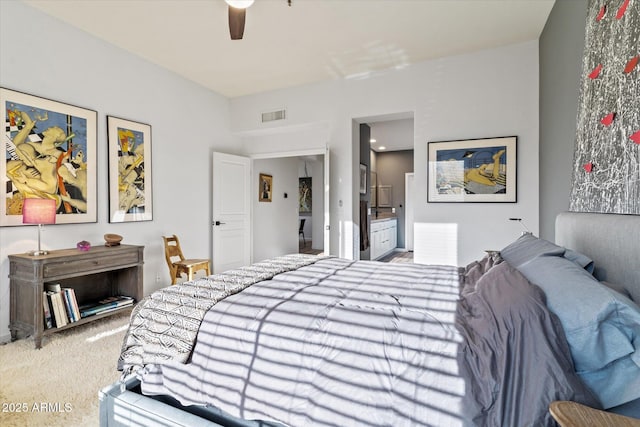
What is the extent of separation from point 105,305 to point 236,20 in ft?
9.73

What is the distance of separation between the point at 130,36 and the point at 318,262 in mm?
3209

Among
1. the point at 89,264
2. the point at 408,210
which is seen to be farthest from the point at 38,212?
the point at 408,210

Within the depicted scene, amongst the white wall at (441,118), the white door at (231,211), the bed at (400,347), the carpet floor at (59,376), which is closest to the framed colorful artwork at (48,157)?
the carpet floor at (59,376)

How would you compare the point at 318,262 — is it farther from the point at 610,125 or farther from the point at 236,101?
the point at 236,101

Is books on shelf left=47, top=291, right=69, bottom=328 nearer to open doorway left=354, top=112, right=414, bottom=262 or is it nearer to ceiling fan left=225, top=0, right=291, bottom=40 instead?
ceiling fan left=225, top=0, right=291, bottom=40

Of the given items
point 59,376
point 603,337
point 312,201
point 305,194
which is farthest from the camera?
point 305,194

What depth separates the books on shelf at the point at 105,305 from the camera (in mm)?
3064

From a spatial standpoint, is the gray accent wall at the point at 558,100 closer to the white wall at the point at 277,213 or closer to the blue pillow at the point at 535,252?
the blue pillow at the point at 535,252

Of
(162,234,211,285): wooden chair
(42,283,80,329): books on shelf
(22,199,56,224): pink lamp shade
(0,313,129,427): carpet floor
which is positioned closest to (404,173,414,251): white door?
(162,234,211,285): wooden chair

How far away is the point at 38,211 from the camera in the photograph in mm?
2691

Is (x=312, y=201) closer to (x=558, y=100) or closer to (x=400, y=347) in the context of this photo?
(x=558, y=100)

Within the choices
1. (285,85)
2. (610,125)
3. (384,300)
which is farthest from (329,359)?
(285,85)

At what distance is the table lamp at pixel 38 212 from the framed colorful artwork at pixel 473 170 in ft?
12.9

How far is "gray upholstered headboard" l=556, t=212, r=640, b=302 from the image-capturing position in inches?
47.3
